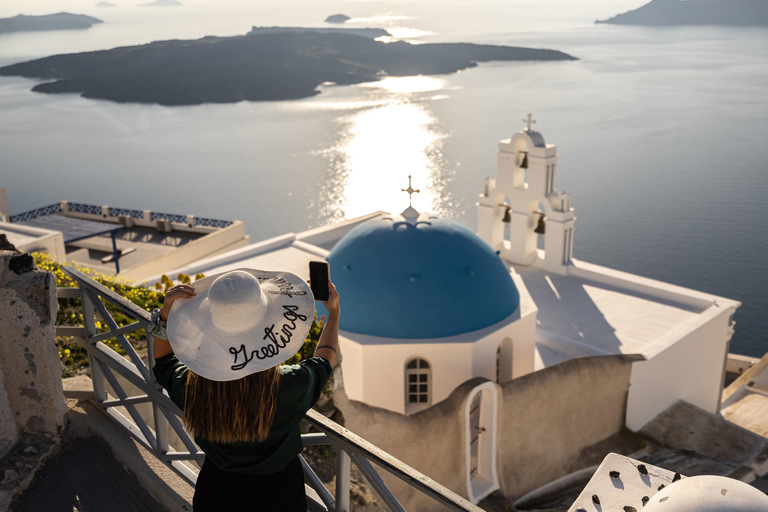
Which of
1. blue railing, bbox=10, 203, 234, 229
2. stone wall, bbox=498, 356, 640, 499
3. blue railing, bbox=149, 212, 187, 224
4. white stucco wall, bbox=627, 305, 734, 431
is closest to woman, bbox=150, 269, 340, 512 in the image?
stone wall, bbox=498, 356, 640, 499

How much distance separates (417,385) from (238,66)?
392 feet

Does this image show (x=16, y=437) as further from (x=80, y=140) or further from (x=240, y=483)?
(x=80, y=140)

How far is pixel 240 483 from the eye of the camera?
339 cm

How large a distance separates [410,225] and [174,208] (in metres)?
49.2

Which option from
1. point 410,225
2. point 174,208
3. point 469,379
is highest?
point 410,225

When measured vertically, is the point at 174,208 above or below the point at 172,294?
below

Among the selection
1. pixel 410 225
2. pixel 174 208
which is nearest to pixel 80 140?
pixel 174 208

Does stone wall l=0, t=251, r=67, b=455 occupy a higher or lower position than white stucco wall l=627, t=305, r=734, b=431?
higher

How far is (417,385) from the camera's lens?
14023mm

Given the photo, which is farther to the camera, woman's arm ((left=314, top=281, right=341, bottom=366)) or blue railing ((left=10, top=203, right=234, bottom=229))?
blue railing ((left=10, top=203, right=234, bottom=229))

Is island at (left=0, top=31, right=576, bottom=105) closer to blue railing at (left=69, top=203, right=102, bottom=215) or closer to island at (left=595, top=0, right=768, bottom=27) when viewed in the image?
island at (left=595, top=0, right=768, bottom=27)

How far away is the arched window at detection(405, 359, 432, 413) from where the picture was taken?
13914 mm

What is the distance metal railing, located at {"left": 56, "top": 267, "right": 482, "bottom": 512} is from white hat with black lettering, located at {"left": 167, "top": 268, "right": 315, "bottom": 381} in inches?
33.0

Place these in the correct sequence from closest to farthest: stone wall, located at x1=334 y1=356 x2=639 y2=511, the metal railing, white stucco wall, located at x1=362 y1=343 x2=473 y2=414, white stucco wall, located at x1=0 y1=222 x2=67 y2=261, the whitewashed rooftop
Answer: the metal railing
stone wall, located at x1=334 y1=356 x2=639 y2=511
white stucco wall, located at x1=362 y1=343 x2=473 y2=414
the whitewashed rooftop
white stucco wall, located at x1=0 y1=222 x2=67 y2=261
